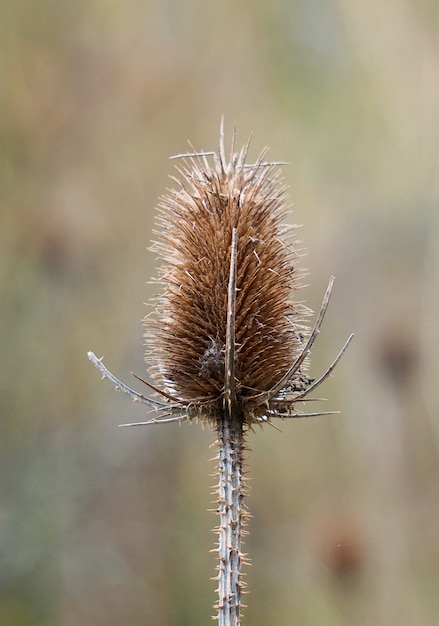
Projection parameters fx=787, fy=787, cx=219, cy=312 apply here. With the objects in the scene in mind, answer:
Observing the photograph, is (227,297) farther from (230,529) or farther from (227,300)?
(230,529)

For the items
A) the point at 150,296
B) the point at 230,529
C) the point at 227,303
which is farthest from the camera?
the point at 150,296

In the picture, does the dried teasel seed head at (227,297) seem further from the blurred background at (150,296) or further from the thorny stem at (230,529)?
the blurred background at (150,296)

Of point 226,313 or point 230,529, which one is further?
point 226,313

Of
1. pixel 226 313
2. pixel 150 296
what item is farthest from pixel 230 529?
pixel 150 296

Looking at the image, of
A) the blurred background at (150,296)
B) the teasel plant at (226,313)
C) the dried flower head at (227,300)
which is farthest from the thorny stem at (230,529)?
the blurred background at (150,296)

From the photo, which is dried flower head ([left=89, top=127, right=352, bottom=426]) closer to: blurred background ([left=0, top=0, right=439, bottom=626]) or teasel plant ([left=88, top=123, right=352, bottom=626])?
teasel plant ([left=88, top=123, right=352, bottom=626])

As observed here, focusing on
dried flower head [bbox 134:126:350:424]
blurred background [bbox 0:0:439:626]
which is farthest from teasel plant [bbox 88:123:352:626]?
blurred background [bbox 0:0:439:626]
